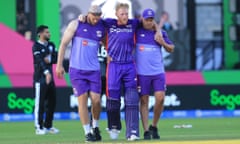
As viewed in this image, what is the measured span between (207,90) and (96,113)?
36.9 ft

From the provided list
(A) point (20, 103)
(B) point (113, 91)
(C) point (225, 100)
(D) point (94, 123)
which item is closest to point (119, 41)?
(B) point (113, 91)

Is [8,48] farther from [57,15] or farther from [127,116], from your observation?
[127,116]

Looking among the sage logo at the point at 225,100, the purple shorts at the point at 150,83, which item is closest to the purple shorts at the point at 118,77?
the purple shorts at the point at 150,83

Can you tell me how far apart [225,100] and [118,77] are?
1164cm

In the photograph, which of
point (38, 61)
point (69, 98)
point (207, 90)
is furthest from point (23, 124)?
point (207, 90)

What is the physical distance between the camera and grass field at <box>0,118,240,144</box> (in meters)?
16.3

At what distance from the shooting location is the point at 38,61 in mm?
19594

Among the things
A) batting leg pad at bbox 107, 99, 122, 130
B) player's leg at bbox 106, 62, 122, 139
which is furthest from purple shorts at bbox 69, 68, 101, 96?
batting leg pad at bbox 107, 99, 122, 130

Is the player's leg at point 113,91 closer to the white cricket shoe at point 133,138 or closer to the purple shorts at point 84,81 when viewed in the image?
the purple shorts at point 84,81

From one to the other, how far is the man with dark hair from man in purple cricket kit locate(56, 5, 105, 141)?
4178 millimetres

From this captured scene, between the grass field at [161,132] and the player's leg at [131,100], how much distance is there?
0.87 ft

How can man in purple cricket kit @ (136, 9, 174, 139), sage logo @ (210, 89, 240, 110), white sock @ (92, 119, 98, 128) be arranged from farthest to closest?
sage logo @ (210, 89, 240, 110)
man in purple cricket kit @ (136, 9, 174, 139)
white sock @ (92, 119, 98, 128)

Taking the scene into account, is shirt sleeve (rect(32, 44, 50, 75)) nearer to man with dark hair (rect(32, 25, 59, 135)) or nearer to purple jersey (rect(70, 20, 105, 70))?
man with dark hair (rect(32, 25, 59, 135))

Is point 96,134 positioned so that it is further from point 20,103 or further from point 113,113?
point 20,103
